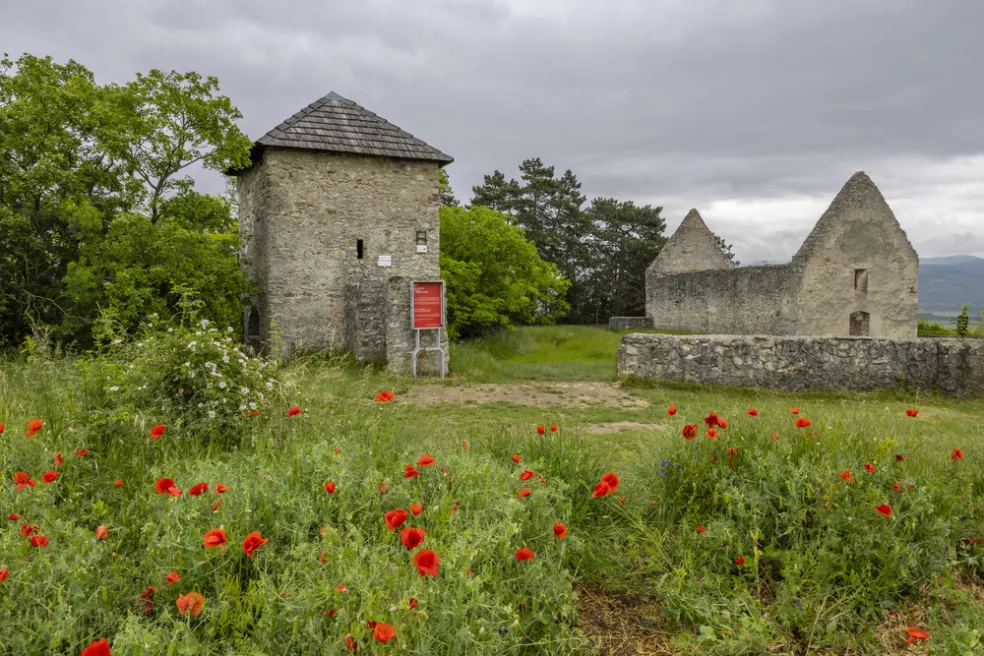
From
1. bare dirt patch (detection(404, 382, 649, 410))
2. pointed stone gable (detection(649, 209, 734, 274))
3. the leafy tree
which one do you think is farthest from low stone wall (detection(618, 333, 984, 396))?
pointed stone gable (detection(649, 209, 734, 274))

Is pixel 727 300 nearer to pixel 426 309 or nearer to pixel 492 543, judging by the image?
pixel 426 309

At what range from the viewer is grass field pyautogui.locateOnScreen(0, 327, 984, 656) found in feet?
8.48

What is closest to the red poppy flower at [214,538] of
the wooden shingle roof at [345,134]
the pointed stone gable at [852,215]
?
the wooden shingle roof at [345,134]

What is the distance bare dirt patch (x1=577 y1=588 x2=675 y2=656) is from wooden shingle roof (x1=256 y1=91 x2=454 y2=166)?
1379 cm

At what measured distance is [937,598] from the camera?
3.34 meters

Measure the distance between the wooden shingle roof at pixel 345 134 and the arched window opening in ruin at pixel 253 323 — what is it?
15.3 feet

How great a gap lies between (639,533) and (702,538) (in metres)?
0.41

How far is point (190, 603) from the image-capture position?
2.30 m

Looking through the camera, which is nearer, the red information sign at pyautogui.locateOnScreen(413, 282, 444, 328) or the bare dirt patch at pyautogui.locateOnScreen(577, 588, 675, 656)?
the bare dirt patch at pyautogui.locateOnScreen(577, 588, 675, 656)

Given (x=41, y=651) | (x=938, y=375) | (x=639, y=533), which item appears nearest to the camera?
(x=41, y=651)

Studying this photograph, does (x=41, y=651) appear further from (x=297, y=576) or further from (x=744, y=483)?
(x=744, y=483)

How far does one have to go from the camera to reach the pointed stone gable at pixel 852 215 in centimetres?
1997

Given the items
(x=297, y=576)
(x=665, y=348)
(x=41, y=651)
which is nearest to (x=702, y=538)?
(x=297, y=576)

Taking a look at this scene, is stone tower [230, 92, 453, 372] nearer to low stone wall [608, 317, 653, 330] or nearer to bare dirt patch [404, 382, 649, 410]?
bare dirt patch [404, 382, 649, 410]
